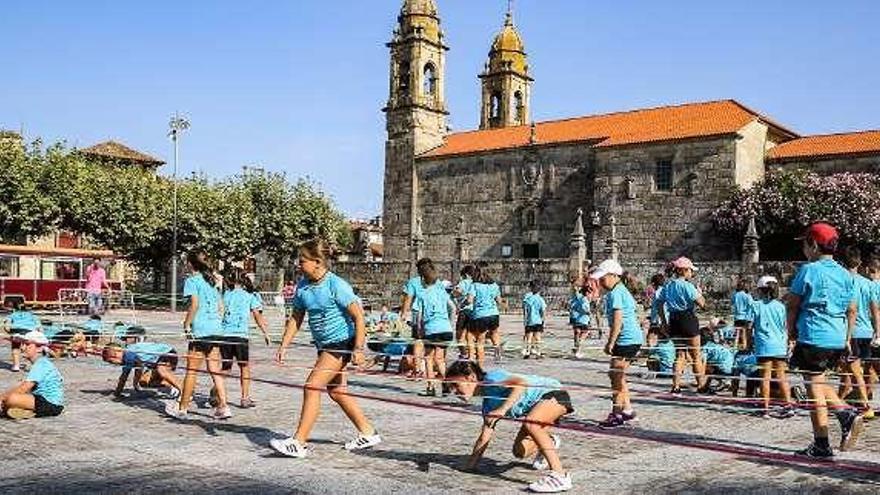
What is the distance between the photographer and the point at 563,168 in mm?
48000

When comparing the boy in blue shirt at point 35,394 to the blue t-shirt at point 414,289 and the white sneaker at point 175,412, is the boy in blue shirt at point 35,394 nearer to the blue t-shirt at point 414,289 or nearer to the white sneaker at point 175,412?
the white sneaker at point 175,412

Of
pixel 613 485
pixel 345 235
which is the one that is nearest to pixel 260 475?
pixel 613 485

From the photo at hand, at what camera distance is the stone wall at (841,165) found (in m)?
39.3

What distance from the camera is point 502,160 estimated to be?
1973 inches

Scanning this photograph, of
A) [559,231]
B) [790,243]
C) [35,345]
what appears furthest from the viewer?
[559,231]

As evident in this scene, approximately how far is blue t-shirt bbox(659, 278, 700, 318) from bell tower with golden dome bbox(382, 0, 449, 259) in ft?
138

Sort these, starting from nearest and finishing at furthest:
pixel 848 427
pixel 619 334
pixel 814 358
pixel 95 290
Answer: pixel 814 358
pixel 848 427
pixel 619 334
pixel 95 290

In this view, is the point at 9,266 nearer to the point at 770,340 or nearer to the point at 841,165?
the point at 770,340

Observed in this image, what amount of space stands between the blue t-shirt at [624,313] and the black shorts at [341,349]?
9.52 ft

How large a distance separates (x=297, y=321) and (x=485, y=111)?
5640 centimetres

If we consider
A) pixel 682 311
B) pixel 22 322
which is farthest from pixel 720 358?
pixel 22 322

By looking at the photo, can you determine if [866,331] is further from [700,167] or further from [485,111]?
[485,111]

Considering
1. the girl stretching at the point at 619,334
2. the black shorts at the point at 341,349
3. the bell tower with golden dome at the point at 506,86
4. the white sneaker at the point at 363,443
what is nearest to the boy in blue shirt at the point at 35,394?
the black shorts at the point at 341,349

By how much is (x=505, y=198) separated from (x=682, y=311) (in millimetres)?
38932
